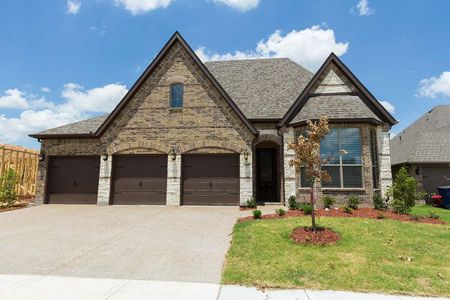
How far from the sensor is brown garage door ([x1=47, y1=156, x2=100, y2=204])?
1508 cm

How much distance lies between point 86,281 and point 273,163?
12715mm

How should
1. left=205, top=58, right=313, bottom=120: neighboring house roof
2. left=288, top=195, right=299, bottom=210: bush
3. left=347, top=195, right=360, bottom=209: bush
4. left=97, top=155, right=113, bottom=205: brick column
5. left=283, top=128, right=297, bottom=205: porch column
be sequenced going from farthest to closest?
1. left=205, top=58, right=313, bottom=120: neighboring house roof
2. left=97, top=155, right=113, bottom=205: brick column
3. left=283, top=128, right=297, bottom=205: porch column
4. left=288, top=195, right=299, bottom=210: bush
5. left=347, top=195, right=360, bottom=209: bush

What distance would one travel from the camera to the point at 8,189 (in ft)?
46.6

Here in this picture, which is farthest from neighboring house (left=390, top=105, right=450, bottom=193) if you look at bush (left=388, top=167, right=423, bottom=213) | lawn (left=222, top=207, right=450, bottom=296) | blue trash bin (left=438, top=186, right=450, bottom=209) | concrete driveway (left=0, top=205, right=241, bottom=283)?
concrete driveway (left=0, top=205, right=241, bottom=283)

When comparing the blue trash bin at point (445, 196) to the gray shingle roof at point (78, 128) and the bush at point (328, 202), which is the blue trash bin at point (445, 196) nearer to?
the bush at point (328, 202)

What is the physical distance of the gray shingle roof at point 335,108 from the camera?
1307 centimetres

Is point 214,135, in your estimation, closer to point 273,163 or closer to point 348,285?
point 273,163

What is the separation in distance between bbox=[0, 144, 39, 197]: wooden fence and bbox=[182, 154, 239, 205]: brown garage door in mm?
10873

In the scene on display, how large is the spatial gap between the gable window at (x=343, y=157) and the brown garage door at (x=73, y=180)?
38.3ft

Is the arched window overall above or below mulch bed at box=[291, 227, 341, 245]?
above

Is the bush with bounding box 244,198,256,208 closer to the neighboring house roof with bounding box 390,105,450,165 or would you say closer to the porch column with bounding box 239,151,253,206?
the porch column with bounding box 239,151,253,206

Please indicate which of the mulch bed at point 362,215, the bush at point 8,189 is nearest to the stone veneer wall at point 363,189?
the mulch bed at point 362,215

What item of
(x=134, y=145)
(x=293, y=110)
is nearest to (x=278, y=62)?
(x=293, y=110)

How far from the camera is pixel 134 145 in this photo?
1466 cm
